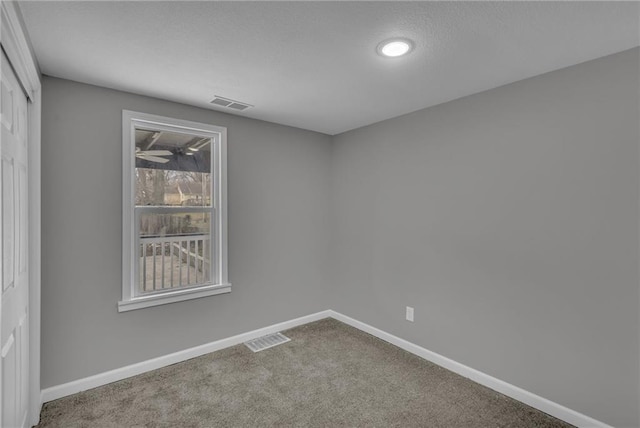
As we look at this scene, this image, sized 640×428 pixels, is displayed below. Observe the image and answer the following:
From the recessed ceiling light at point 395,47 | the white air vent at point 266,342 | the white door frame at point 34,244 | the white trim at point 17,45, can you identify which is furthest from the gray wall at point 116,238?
the recessed ceiling light at point 395,47

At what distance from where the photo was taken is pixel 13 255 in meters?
1.64

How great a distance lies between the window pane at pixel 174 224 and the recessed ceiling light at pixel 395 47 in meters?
2.04

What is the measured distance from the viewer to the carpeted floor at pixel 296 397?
202 centimetres

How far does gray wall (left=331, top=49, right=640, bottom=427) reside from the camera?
72.3 inches

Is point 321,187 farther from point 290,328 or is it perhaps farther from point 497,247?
point 497,247

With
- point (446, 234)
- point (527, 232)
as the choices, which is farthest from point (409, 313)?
point (527, 232)

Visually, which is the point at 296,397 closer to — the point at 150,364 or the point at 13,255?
the point at 150,364

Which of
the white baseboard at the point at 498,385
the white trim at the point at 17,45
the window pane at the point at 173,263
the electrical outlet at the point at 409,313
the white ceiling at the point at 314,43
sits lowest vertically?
the white baseboard at the point at 498,385

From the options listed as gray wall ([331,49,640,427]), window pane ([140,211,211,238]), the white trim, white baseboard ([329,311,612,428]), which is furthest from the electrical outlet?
the white trim

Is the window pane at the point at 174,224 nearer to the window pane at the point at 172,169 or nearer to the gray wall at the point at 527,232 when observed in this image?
the window pane at the point at 172,169

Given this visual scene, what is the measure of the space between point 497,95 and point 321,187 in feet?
6.58

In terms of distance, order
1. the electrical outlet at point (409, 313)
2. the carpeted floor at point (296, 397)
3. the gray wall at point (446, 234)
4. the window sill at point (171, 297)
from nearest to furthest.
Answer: the gray wall at point (446, 234) < the carpeted floor at point (296, 397) < the window sill at point (171, 297) < the electrical outlet at point (409, 313)

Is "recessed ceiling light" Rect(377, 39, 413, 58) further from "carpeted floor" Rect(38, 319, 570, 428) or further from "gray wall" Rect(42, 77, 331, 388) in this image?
"carpeted floor" Rect(38, 319, 570, 428)

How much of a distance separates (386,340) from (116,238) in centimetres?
256
